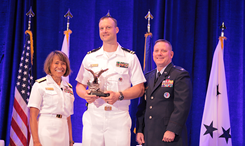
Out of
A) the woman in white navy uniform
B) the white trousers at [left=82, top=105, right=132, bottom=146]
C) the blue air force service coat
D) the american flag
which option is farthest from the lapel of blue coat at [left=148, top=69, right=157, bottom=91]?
the american flag

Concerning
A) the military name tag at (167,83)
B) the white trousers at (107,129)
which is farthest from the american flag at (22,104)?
the military name tag at (167,83)

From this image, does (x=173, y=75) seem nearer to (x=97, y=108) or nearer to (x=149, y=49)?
(x=97, y=108)

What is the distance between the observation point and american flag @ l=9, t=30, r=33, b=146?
3.62 m

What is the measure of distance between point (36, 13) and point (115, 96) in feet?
10.5

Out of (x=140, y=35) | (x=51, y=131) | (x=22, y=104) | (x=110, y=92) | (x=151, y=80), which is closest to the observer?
(x=110, y=92)

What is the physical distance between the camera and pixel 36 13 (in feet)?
14.2

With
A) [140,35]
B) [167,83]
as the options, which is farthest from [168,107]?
[140,35]

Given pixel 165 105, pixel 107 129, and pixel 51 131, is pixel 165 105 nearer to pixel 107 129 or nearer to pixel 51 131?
pixel 107 129

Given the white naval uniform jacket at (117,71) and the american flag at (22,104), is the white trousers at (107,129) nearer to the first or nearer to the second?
the white naval uniform jacket at (117,71)

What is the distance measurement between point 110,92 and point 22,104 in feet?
7.70

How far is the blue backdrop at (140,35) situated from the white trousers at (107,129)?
5.83ft

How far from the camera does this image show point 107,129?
2123 millimetres

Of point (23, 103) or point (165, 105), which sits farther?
point (23, 103)

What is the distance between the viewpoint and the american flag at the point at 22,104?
362 centimetres
